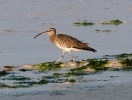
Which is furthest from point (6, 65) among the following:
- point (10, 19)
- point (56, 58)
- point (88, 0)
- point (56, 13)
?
point (88, 0)

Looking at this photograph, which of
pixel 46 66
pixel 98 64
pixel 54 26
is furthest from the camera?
pixel 54 26

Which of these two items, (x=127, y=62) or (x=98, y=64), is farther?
(x=98, y=64)

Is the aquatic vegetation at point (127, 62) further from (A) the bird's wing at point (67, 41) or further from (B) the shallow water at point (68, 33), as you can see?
(A) the bird's wing at point (67, 41)

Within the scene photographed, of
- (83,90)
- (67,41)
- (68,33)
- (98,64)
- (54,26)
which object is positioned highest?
(54,26)

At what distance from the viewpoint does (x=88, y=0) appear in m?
38.4

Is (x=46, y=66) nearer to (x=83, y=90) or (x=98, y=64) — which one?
(x=98, y=64)

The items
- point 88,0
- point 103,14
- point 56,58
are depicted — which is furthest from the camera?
point 88,0

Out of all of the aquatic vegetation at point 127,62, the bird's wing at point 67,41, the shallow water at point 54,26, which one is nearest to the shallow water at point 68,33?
the shallow water at point 54,26

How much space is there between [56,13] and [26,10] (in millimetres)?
2035

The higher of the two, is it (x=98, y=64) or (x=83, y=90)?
(x=98, y=64)

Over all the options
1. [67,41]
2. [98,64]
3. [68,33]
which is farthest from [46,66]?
[68,33]

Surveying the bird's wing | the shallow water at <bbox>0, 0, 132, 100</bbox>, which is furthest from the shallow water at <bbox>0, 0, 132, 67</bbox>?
the bird's wing

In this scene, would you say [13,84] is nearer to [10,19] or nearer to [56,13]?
[10,19]

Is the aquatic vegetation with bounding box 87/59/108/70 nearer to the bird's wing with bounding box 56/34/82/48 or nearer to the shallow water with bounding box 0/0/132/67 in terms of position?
the bird's wing with bounding box 56/34/82/48
